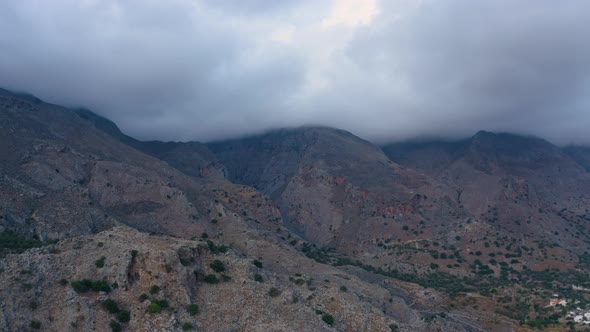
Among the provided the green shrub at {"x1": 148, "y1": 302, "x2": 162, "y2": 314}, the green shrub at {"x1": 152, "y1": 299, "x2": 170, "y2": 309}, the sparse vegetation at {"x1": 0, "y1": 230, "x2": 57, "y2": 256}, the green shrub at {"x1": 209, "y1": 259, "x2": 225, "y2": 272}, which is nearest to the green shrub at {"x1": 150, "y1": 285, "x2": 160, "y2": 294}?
the green shrub at {"x1": 152, "y1": 299, "x2": 170, "y2": 309}

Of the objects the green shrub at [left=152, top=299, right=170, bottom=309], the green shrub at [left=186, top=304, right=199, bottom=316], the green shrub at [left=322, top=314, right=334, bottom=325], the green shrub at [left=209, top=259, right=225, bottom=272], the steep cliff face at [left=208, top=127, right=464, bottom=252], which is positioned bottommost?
the green shrub at [left=322, top=314, right=334, bottom=325]

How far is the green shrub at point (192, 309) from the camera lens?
57.5 m

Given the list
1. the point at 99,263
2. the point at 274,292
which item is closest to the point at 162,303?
the point at 99,263

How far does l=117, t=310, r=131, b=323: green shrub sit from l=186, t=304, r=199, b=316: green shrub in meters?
6.28

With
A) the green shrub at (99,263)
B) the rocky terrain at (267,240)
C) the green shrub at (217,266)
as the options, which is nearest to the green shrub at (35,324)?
the rocky terrain at (267,240)

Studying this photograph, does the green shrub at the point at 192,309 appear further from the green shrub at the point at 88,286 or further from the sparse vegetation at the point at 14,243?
the sparse vegetation at the point at 14,243

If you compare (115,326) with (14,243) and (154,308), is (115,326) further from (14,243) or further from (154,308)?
(14,243)

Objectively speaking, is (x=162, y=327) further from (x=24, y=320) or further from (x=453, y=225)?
(x=453, y=225)

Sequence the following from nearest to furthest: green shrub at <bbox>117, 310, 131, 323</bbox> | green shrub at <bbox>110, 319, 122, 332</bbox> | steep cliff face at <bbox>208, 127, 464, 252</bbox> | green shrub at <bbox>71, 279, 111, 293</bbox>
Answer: green shrub at <bbox>110, 319, 122, 332</bbox> < green shrub at <bbox>117, 310, 131, 323</bbox> < green shrub at <bbox>71, 279, 111, 293</bbox> < steep cliff face at <bbox>208, 127, 464, 252</bbox>

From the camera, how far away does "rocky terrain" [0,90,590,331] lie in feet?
190

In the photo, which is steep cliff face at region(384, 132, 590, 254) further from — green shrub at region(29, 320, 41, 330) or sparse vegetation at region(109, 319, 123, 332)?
green shrub at region(29, 320, 41, 330)

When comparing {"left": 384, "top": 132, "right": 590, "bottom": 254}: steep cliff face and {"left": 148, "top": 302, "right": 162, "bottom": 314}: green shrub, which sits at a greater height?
{"left": 384, "top": 132, "right": 590, "bottom": 254}: steep cliff face

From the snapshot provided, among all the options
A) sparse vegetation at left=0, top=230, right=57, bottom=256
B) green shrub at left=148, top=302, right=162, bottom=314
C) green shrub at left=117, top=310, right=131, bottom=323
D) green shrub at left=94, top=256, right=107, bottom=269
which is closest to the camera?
green shrub at left=117, top=310, right=131, bottom=323

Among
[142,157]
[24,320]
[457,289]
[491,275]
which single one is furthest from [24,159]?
[491,275]
